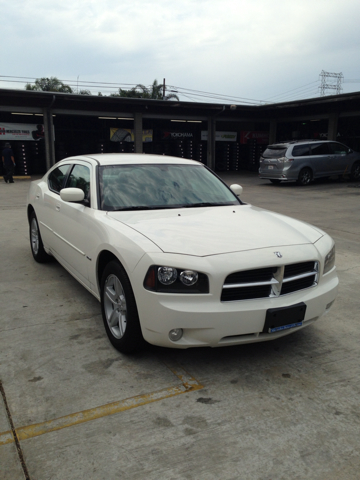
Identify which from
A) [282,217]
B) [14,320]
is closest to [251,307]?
[282,217]

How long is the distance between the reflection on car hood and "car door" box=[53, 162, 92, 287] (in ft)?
1.40

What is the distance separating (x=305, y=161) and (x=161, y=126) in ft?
35.8

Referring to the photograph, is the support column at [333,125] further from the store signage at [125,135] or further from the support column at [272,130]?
the store signage at [125,135]

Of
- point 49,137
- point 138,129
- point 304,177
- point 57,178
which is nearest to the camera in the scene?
point 57,178

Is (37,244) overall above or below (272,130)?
below

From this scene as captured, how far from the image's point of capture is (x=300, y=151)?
17.8 metres

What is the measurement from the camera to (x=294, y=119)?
25766 mm

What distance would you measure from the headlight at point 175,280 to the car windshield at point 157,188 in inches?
46.7

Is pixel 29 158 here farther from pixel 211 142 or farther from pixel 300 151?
pixel 300 151

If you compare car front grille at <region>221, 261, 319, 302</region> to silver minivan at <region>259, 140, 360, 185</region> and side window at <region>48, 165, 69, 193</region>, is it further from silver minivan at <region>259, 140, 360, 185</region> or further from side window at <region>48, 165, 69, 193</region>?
silver minivan at <region>259, 140, 360, 185</region>

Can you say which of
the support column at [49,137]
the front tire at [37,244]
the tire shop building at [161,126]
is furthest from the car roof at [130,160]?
the support column at [49,137]

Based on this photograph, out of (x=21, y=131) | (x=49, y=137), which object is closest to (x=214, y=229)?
(x=49, y=137)

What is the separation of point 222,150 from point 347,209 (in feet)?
52.3

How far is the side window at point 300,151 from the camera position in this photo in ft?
57.8
